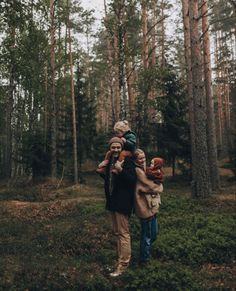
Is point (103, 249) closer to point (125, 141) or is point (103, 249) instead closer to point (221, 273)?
point (221, 273)

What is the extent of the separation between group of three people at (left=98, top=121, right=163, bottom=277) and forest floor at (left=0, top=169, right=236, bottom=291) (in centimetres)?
46

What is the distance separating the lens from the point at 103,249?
8.43 m

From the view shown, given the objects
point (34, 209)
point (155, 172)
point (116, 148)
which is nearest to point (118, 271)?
point (155, 172)

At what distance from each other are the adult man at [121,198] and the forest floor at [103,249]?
34 centimetres

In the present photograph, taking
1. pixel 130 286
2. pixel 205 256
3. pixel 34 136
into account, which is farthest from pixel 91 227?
pixel 34 136

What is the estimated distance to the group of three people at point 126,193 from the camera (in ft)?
21.8

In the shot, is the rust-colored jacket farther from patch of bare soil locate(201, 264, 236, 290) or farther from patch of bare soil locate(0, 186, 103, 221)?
patch of bare soil locate(0, 186, 103, 221)

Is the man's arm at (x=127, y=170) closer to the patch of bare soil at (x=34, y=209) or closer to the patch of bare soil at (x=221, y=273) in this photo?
the patch of bare soil at (x=221, y=273)

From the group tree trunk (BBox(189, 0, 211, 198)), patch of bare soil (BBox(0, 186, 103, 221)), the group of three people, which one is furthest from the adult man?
tree trunk (BBox(189, 0, 211, 198))

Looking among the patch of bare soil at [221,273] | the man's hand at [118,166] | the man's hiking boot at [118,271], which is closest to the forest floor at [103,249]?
the patch of bare soil at [221,273]

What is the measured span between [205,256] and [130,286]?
7.93ft

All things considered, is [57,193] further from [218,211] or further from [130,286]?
[130,286]

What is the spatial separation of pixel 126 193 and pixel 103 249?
7.55 feet

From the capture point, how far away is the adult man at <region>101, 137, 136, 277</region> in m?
6.63
